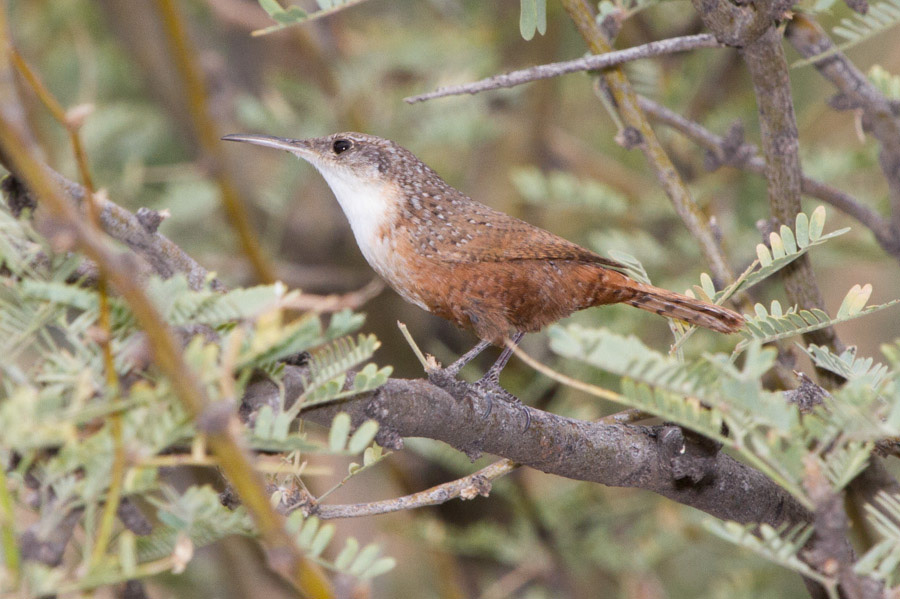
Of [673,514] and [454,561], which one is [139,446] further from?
[454,561]

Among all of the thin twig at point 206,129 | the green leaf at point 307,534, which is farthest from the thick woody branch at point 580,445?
the thin twig at point 206,129

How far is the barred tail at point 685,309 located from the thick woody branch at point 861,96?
59 cm

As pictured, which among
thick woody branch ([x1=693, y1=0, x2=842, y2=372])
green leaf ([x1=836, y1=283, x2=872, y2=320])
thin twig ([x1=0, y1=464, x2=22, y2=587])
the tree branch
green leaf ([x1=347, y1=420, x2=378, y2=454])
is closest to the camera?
the tree branch

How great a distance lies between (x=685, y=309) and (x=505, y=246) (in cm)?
57

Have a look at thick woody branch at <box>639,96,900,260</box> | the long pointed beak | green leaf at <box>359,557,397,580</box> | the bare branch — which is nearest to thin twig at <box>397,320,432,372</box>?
the bare branch

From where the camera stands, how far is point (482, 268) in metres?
2.68

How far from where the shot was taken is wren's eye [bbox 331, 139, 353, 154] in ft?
10.6

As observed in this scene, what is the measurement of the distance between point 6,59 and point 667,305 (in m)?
2.12

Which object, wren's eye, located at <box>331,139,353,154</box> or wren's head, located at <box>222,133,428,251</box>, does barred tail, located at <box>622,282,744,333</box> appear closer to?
wren's head, located at <box>222,133,428,251</box>

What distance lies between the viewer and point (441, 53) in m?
4.63

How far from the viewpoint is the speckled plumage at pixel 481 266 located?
267 centimetres

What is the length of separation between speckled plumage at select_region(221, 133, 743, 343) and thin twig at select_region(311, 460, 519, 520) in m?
0.77

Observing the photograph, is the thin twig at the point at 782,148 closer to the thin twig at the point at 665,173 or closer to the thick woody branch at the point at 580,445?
the thin twig at the point at 665,173

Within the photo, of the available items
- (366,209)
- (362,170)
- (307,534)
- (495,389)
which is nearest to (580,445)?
(495,389)
